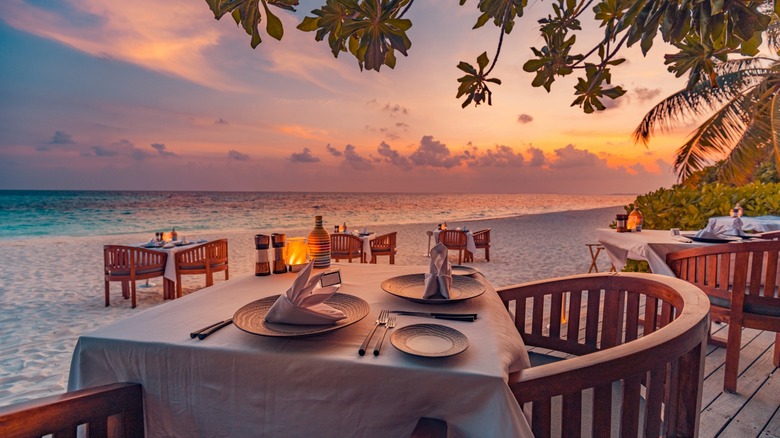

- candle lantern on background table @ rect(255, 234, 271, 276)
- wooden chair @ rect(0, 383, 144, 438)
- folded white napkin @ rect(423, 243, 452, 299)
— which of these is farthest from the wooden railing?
candle lantern on background table @ rect(255, 234, 271, 276)

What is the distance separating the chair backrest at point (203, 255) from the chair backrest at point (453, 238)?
14.9 ft

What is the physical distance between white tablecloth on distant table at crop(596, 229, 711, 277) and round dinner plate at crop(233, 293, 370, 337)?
2752 millimetres

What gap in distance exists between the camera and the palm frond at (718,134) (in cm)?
728

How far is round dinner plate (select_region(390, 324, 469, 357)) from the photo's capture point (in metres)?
0.80

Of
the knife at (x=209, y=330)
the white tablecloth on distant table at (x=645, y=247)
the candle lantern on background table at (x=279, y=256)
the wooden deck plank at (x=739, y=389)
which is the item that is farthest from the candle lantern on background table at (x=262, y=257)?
the white tablecloth on distant table at (x=645, y=247)

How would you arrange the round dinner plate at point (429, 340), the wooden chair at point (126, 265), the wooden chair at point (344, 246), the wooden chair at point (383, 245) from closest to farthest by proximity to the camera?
1. the round dinner plate at point (429, 340)
2. the wooden chair at point (126, 265)
3. the wooden chair at point (344, 246)
4. the wooden chair at point (383, 245)

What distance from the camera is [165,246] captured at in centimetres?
484

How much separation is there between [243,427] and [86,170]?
40.7 metres

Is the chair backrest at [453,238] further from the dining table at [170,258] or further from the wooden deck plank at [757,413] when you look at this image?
the wooden deck plank at [757,413]

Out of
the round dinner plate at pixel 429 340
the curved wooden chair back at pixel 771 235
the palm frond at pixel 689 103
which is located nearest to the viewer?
the round dinner plate at pixel 429 340

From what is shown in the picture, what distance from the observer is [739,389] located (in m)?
2.13

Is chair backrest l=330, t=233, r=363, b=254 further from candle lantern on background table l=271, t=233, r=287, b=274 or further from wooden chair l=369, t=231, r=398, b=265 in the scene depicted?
candle lantern on background table l=271, t=233, r=287, b=274

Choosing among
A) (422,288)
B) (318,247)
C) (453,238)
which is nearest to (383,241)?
(453,238)

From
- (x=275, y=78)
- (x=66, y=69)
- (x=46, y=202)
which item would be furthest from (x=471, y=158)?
(x=46, y=202)
